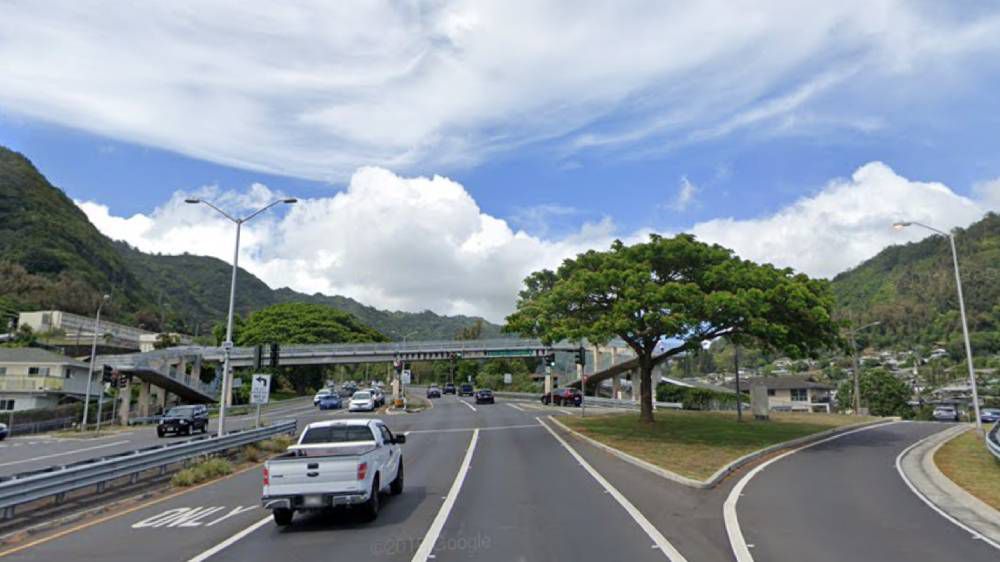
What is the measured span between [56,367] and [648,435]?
2184 inches

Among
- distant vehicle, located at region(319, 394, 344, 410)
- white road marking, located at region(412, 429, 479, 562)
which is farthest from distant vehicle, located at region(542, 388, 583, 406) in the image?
white road marking, located at region(412, 429, 479, 562)

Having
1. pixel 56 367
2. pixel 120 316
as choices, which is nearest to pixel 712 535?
pixel 56 367

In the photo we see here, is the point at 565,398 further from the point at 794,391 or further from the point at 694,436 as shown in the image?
the point at 794,391

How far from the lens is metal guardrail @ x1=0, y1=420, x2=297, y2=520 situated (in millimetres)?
11961

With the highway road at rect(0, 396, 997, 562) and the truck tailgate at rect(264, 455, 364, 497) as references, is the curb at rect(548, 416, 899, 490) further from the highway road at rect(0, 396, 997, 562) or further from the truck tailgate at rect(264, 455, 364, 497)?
the truck tailgate at rect(264, 455, 364, 497)

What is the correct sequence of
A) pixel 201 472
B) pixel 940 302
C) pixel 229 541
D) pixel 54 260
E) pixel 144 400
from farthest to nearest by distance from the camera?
1. pixel 940 302
2. pixel 54 260
3. pixel 144 400
4. pixel 201 472
5. pixel 229 541

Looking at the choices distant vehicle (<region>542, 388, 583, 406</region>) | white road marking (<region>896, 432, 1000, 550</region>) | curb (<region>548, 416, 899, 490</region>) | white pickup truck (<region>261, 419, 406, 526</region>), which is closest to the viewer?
white road marking (<region>896, 432, 1000, 550</region>)

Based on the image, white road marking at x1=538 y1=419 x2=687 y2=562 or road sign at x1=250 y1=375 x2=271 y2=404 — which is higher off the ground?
road sign at x1=250 y1=375 x2=271 y2=404

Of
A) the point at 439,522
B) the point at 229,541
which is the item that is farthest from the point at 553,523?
the point at 229,541

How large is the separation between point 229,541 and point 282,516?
→ 1.06m

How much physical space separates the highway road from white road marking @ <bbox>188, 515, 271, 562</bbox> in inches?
1.3

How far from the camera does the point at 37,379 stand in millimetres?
57750

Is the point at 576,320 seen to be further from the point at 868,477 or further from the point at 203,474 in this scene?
the point at 203,474

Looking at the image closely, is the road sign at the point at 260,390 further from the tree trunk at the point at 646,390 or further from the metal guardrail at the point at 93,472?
the tree trunk at the point at 646,390
